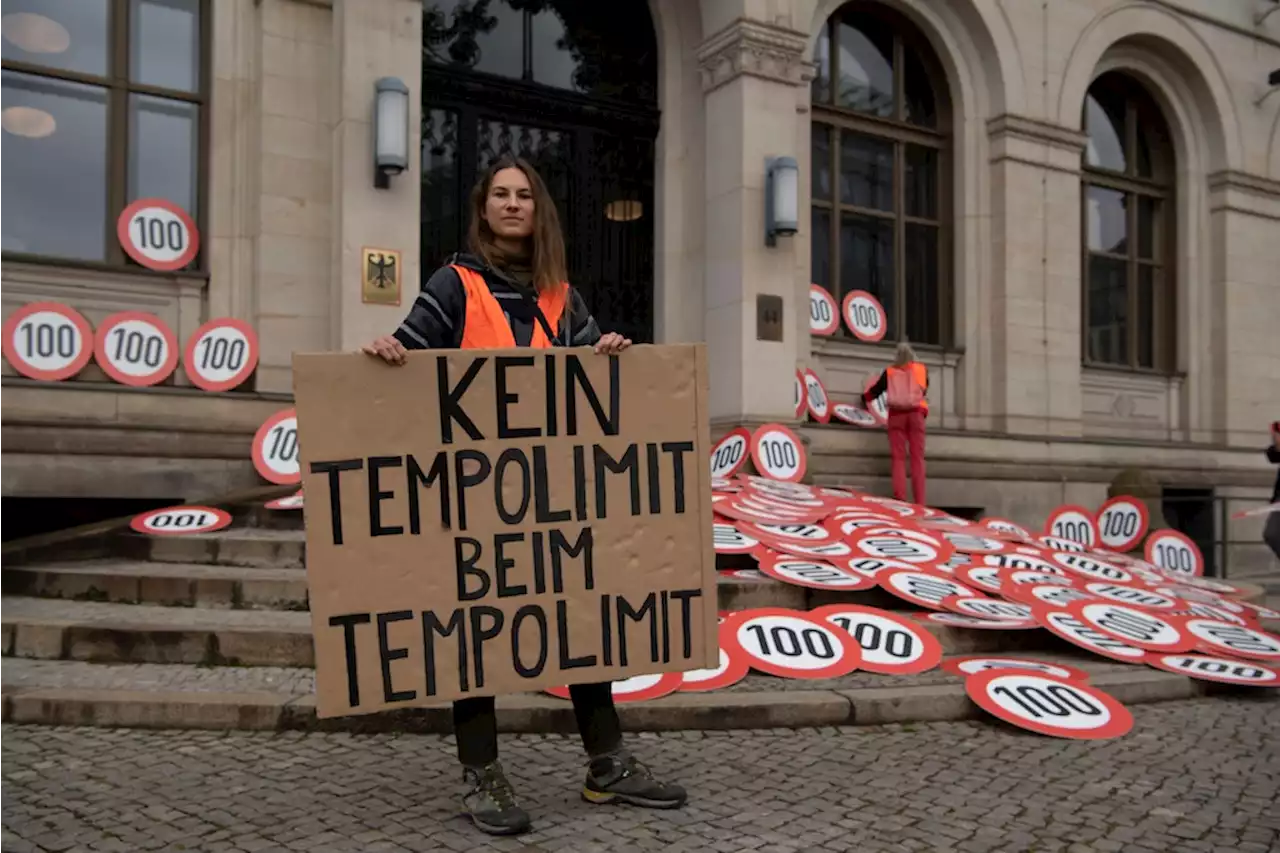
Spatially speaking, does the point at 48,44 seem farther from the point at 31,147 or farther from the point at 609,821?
the point at 609,821

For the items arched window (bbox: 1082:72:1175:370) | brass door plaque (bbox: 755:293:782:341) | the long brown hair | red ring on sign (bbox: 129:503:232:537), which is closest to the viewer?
the long brown hair

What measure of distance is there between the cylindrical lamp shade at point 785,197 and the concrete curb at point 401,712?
712 centimetres

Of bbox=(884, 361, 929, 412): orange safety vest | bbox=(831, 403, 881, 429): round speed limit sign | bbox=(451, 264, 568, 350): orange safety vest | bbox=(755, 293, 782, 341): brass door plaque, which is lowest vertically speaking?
bbox=(831, 403, 881, 429): round speed limit sign

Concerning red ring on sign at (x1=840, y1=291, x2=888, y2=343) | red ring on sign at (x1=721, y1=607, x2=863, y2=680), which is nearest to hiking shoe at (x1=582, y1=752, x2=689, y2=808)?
red ring on sign at (x1=721, y1=607, x2=863, y2=680)

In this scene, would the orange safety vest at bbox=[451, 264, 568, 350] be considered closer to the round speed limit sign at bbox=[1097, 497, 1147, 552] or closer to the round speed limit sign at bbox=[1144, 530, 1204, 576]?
the round speed limit sign at bbox=[1144, 530, 1204, 576]

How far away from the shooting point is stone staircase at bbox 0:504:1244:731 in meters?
4.74

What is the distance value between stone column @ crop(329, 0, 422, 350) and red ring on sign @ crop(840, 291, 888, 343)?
226 inches

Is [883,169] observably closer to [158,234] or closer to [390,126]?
[390,126]

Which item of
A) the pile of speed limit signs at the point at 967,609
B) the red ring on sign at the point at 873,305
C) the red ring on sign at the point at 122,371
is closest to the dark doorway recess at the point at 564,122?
the red ring on sign at the point at 873,305

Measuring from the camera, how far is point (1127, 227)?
53.8 ft

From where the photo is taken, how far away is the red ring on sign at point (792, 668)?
5.56m

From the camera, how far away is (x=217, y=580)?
6289 millimetres

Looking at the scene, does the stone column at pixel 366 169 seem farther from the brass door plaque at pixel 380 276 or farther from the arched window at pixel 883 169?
the arched window at pixel 883 169

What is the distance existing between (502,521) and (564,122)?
9.34m
